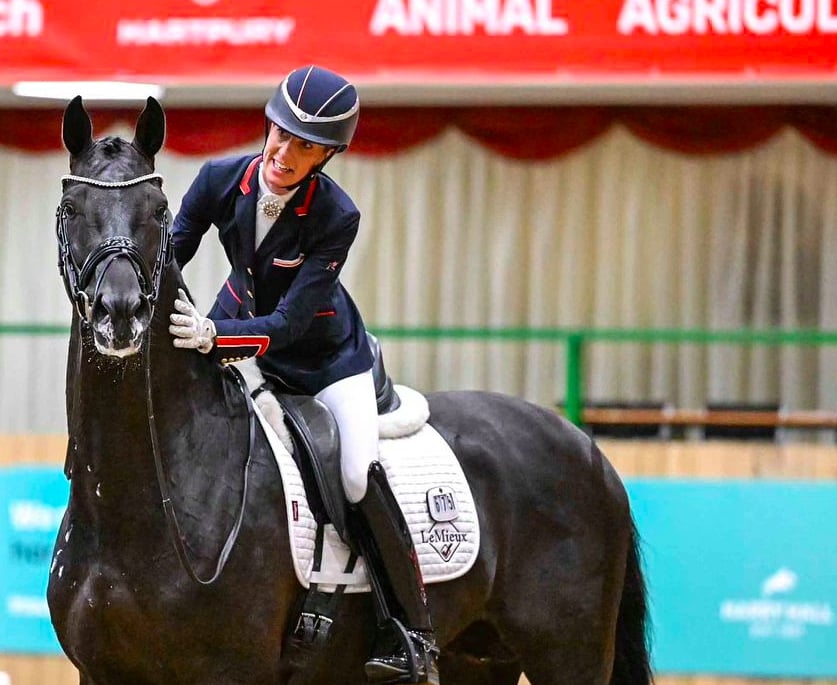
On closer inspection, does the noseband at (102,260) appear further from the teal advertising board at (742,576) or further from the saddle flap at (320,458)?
the teal advertising board at (742,576)

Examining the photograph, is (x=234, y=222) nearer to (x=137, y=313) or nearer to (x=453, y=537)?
(x=137, y=313)

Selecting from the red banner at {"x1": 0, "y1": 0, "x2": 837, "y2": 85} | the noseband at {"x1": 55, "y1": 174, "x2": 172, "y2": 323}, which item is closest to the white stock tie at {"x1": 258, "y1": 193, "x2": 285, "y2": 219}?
the noseband at {"x1": 55, "y1": 174, "x2": 172, "y2": 323}

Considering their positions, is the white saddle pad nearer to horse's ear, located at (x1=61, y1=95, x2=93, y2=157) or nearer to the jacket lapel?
the jacket lapel

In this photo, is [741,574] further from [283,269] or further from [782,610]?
[283,269]

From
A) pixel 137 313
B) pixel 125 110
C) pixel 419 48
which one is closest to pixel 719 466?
pixel 419 48

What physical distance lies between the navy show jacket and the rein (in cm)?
32

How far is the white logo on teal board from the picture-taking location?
750 cm

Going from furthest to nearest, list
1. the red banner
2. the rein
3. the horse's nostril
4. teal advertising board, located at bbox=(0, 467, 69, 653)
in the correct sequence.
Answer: the red banner
teal advertising board, located at bbox=(0, 467, 69, 653)
the rein
the horse's nostril

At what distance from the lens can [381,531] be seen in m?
4.44

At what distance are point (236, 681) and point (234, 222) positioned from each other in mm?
1374

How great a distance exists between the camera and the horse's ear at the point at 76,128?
12.5 feet

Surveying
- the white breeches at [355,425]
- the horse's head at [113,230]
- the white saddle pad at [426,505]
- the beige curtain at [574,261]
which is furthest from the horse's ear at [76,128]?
the beige curtain at [574,261]

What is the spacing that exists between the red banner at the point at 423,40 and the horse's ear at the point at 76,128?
5167mm

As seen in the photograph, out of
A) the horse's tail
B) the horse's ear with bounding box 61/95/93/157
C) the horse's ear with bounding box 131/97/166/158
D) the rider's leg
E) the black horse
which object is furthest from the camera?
the horse's tail
